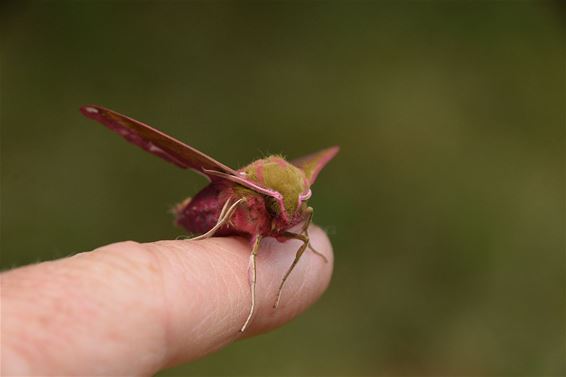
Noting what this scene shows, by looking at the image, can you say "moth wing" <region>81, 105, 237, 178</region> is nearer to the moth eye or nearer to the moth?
the moth

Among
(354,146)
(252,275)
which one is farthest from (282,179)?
(354,146)

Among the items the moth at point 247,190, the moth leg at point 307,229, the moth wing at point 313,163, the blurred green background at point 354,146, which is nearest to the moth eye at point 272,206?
the moth at point 247,190

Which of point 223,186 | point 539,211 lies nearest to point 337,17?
point 539,211

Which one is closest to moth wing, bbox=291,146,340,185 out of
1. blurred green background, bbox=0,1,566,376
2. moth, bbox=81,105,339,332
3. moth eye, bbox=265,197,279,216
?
moth, bbox=81,105,339,332

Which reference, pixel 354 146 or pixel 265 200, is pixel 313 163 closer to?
pixel 265 200

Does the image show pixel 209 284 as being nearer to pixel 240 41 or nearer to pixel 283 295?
pixel 283 295
